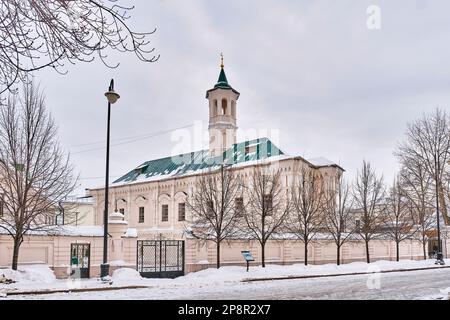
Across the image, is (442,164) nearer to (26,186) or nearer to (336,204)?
(336,204)

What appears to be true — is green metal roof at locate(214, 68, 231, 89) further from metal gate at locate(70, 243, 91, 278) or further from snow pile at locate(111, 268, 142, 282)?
snow pile at locate(111, 268, 142, 282)

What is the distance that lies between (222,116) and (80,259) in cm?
3929

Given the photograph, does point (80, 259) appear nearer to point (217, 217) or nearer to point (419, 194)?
point (217, 217)

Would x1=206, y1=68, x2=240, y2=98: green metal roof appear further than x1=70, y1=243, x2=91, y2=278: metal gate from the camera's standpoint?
Yes

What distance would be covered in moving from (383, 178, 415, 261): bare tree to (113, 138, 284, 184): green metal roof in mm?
11753

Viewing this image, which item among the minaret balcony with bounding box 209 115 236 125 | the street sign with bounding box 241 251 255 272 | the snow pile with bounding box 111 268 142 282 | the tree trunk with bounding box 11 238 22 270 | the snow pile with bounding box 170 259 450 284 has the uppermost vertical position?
the minaret balcony with bounding box 209 115 236 125

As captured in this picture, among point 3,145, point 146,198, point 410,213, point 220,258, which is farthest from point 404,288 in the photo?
point 146,198

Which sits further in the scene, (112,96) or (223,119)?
(223,119)

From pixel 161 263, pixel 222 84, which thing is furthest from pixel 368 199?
pixel 222 84

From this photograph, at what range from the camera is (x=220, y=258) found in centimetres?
2612

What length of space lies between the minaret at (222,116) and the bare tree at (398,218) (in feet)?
74.5

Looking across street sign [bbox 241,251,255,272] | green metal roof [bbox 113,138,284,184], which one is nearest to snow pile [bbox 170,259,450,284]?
street sign [bbox 241,251,255,272]

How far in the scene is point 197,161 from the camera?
56.6 metres

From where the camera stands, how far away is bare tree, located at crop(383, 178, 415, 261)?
37.6 metres
